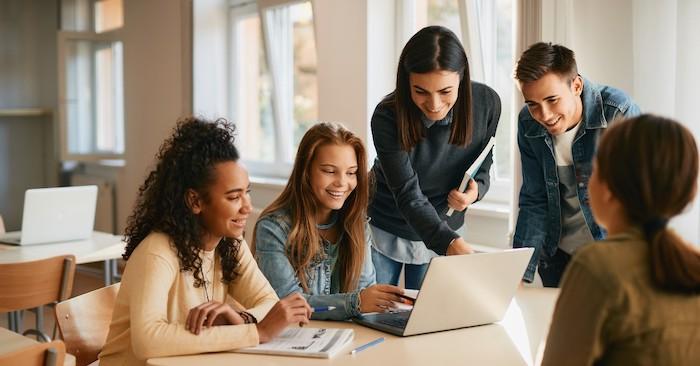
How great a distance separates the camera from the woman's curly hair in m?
1.92

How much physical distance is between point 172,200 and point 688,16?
1881mm

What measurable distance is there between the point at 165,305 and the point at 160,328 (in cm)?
8

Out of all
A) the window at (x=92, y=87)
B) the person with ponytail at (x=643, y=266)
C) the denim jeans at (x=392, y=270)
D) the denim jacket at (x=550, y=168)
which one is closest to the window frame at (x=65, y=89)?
the window at (x=92, y=87)

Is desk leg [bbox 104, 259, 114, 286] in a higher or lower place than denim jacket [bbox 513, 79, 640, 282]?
lower

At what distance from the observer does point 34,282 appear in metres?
3.24

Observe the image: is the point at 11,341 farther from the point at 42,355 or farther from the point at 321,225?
the point at 321,225

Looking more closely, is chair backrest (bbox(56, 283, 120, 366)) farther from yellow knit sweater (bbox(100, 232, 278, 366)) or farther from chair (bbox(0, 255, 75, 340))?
chair (bbox(0, 255, 75, 340))

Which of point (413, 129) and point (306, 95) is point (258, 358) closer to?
point (413, 129)

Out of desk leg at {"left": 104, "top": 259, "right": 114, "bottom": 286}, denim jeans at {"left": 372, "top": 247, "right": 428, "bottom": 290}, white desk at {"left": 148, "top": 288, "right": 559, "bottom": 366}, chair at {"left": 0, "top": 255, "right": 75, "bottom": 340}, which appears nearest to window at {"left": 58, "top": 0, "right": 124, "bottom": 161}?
desk leg at {"left": 104, "top": 259, "right": 114, "bottom": 286}

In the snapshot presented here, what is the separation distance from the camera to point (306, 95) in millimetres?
5484

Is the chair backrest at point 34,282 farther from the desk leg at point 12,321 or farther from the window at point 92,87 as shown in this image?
the window at point 92,87

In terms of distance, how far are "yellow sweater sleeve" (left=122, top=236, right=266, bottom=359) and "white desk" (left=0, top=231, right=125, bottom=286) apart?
5.99 feet

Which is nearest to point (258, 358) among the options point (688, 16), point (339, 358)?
point (339, 358)

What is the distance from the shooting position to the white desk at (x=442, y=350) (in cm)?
171
